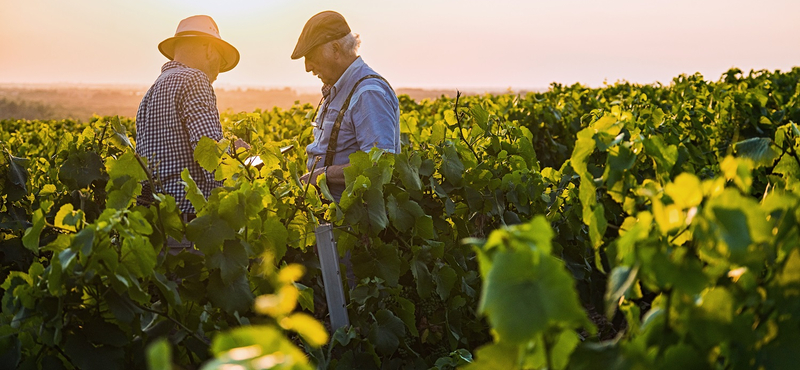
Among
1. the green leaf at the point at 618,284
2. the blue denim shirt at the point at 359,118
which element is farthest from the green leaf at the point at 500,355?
the blue denim shirt at the point at 359,118

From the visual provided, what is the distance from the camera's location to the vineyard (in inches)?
43.1

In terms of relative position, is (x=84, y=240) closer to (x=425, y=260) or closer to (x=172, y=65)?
(x=425, y=260)

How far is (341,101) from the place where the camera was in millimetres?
4156

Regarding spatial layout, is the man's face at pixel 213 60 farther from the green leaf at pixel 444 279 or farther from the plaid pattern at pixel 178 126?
the green leaf at pixel 444 279

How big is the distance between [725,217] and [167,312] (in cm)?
173

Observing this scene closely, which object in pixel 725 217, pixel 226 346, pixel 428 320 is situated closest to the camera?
pixel 226 346

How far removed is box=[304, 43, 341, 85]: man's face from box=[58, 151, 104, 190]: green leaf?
4.22 feet

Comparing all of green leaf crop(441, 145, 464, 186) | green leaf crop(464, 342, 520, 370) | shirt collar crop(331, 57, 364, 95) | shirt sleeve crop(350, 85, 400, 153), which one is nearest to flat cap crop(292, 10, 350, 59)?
shirt collar crop(331, 57, 364, 95)

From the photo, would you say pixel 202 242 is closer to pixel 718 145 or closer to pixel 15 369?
pixel 15 369

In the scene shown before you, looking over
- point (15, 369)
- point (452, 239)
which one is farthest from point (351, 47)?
point (15, 369)

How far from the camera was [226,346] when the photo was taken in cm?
96

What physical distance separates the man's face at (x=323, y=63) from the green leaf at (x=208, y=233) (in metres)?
2.09

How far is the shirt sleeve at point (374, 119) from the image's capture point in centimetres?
389

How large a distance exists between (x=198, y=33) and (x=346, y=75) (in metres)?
0.86
